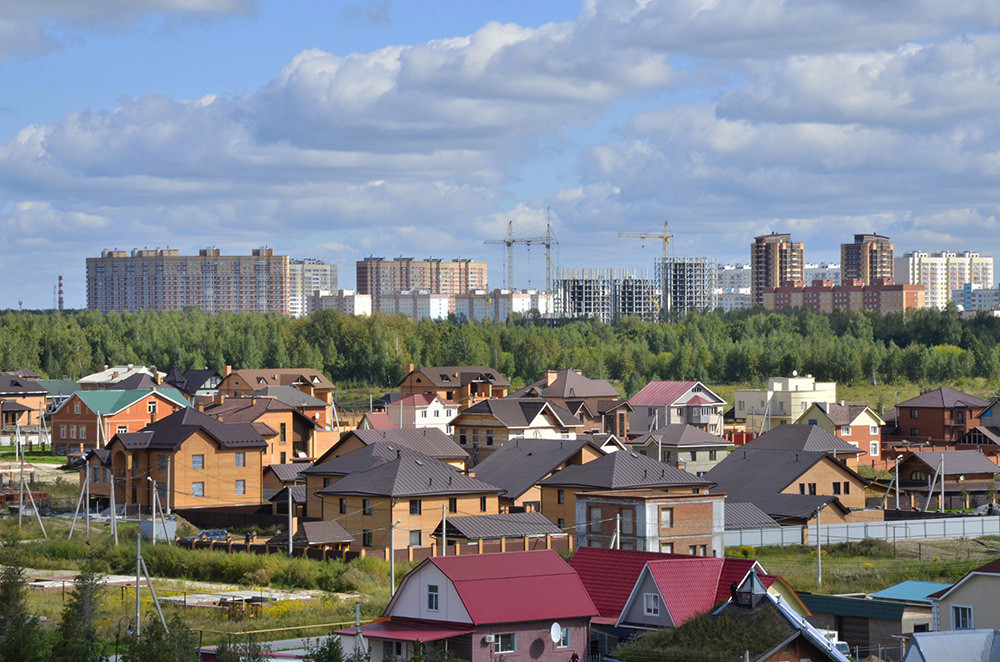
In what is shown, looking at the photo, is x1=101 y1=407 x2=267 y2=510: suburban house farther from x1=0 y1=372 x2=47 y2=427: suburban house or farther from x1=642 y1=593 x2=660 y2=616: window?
x1=0 y1=372 x2=47 y2=427: suburban house

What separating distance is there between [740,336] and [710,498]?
91204 mm

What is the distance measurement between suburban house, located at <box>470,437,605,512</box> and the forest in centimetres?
4924

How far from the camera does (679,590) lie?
21.7m

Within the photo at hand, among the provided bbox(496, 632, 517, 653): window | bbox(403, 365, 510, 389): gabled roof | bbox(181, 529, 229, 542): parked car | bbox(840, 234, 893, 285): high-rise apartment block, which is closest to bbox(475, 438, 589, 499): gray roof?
bbox(181, 529, 229, 542): parked car

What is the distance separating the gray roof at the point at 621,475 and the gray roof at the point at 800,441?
1176 centimetres

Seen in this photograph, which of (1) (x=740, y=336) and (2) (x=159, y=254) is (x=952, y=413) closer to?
(1) (x=740, y=336)

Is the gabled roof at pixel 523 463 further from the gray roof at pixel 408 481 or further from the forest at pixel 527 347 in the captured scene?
the forest at pixel 527 347

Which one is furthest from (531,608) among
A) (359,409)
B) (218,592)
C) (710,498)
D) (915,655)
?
(359,409)

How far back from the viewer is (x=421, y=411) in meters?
71.2

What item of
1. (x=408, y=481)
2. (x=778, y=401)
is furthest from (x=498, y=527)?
(x=778, y=401)

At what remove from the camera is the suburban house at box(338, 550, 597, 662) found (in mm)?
20500

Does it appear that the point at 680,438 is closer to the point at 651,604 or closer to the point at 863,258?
the point at 651,604

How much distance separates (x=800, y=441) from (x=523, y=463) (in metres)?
12.9

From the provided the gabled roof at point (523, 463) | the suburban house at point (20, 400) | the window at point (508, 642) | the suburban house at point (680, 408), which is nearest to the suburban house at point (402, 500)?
the gabled roof at point (523, 463)
